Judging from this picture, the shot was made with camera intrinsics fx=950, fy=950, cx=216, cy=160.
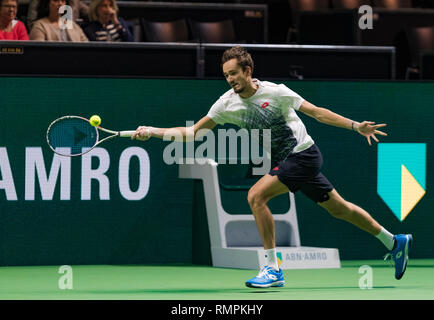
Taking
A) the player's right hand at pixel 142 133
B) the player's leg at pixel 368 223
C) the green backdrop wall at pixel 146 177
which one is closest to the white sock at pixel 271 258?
the player's leg at pixel 368 223

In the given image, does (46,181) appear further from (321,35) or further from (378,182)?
(321,35)

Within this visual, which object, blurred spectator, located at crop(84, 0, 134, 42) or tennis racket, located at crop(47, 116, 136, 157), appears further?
blurred spectator, located at crop(84, 0, 134, 42)

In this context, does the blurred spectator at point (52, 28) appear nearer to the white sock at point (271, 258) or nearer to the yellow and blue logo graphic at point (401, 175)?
the yellow and blue logo graphic at point (401, 175)

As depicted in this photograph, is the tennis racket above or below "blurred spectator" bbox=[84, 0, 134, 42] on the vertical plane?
below

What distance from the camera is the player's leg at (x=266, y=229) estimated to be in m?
5.94

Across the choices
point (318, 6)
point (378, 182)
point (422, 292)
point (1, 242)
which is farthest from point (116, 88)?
point (318, 6)

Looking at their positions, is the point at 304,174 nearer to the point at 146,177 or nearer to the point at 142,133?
the point at 142,133

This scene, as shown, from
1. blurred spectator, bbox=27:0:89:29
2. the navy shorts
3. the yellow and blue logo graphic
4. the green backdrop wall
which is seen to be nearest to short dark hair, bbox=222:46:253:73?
the navy shorts

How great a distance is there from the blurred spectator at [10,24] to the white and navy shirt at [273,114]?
2.61 metres

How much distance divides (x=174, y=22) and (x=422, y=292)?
5004 millimetres

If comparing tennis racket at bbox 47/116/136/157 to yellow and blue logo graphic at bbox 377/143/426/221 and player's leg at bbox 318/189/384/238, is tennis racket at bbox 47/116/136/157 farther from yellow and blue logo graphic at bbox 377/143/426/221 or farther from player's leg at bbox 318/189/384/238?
yellow and blue logo graphic at bbox 377/143/426/221

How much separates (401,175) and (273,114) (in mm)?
2217

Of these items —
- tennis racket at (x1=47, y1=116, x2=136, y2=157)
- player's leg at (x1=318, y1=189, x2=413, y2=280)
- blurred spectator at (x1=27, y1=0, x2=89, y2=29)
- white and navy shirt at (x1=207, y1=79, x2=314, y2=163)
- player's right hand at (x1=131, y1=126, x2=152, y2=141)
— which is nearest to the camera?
player's right hand at (x1=131, y1=126, x2=152, y2=141)

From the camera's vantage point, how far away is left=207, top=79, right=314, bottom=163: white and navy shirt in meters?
6.20
